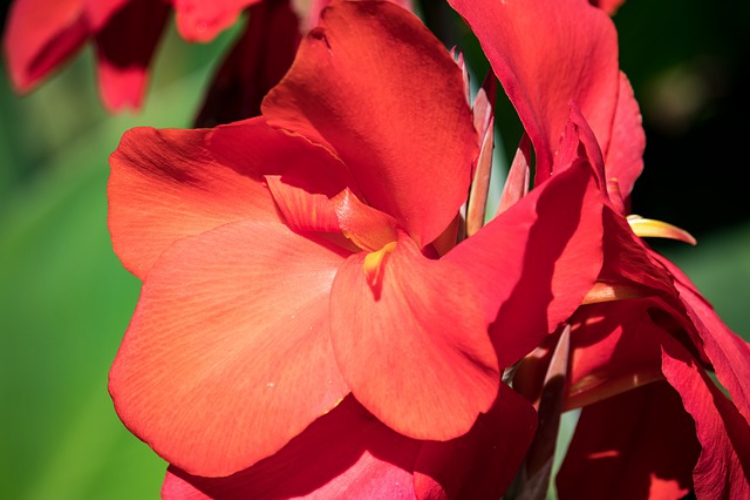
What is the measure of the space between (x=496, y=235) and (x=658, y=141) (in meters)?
1.12

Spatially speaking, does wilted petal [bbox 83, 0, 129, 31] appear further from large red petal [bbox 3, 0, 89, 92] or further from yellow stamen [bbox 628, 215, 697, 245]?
yellow stamen [bbox 628, 215, 697, 245]

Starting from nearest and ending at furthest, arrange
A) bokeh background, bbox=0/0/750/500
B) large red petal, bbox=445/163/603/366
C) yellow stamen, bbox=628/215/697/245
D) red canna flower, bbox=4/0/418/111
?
large red petal, bbox=445/163/603/366 → yellow stamen, bbox=628/215/697/245 → red canna flower, bbox=4/0/418/111 → bokeh background, bbox=0/0/750/500

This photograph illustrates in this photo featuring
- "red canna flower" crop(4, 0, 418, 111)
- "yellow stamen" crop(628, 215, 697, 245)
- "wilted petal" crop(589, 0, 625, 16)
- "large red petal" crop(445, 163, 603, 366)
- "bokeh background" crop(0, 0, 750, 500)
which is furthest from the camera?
"bokeh background" crop(0, 0, 750, 500)

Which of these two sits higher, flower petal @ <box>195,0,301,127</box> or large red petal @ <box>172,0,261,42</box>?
large red petal @ <box>172,0,261,42</box>

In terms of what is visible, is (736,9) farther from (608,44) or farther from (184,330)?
(184,330)

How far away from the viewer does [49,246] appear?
105 cm

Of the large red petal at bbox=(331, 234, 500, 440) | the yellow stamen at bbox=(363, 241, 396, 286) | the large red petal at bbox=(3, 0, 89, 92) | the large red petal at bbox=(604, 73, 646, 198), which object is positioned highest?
the large red petal at bbox=(3, 0, 89, 92)

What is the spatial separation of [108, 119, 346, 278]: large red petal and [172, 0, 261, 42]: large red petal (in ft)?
0.77

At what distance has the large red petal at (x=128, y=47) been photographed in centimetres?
80

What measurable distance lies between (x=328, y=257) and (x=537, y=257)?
110 millimetres

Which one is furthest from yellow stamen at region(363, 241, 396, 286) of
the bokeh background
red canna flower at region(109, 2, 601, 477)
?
the bokeh background

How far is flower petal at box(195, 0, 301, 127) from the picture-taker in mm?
738

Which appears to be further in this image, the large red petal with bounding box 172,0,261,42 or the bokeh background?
the bokeh background

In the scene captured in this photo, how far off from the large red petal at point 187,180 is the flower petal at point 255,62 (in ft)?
0.92
